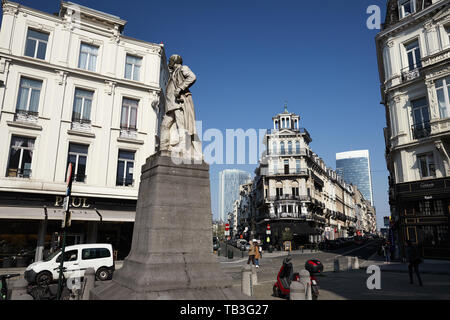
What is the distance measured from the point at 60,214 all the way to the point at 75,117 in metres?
6.55

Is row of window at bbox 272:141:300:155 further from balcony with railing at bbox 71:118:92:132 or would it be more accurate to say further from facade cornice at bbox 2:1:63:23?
facade cornice at bbox 2:1:63:23

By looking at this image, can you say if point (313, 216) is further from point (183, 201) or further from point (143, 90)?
point (183, 201)

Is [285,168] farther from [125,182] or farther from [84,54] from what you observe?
[84,54]

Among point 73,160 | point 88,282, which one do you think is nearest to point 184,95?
point 88,282

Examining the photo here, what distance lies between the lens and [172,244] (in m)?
6.37

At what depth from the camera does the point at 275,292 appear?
9016mm

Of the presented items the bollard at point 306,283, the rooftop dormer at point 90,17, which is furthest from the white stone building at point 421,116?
the rooftop dormer at point 90,17

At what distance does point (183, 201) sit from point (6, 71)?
18.2m

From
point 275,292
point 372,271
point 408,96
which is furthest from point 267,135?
point 275,292

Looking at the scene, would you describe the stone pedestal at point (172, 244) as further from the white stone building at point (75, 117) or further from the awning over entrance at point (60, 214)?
the white stone building at point (75, 117)

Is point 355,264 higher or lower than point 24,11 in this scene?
lower

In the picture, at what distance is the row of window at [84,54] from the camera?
63.3ft

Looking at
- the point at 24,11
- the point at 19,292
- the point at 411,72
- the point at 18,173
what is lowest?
the point at 19,292

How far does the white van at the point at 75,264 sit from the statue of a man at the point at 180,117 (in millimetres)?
8771
